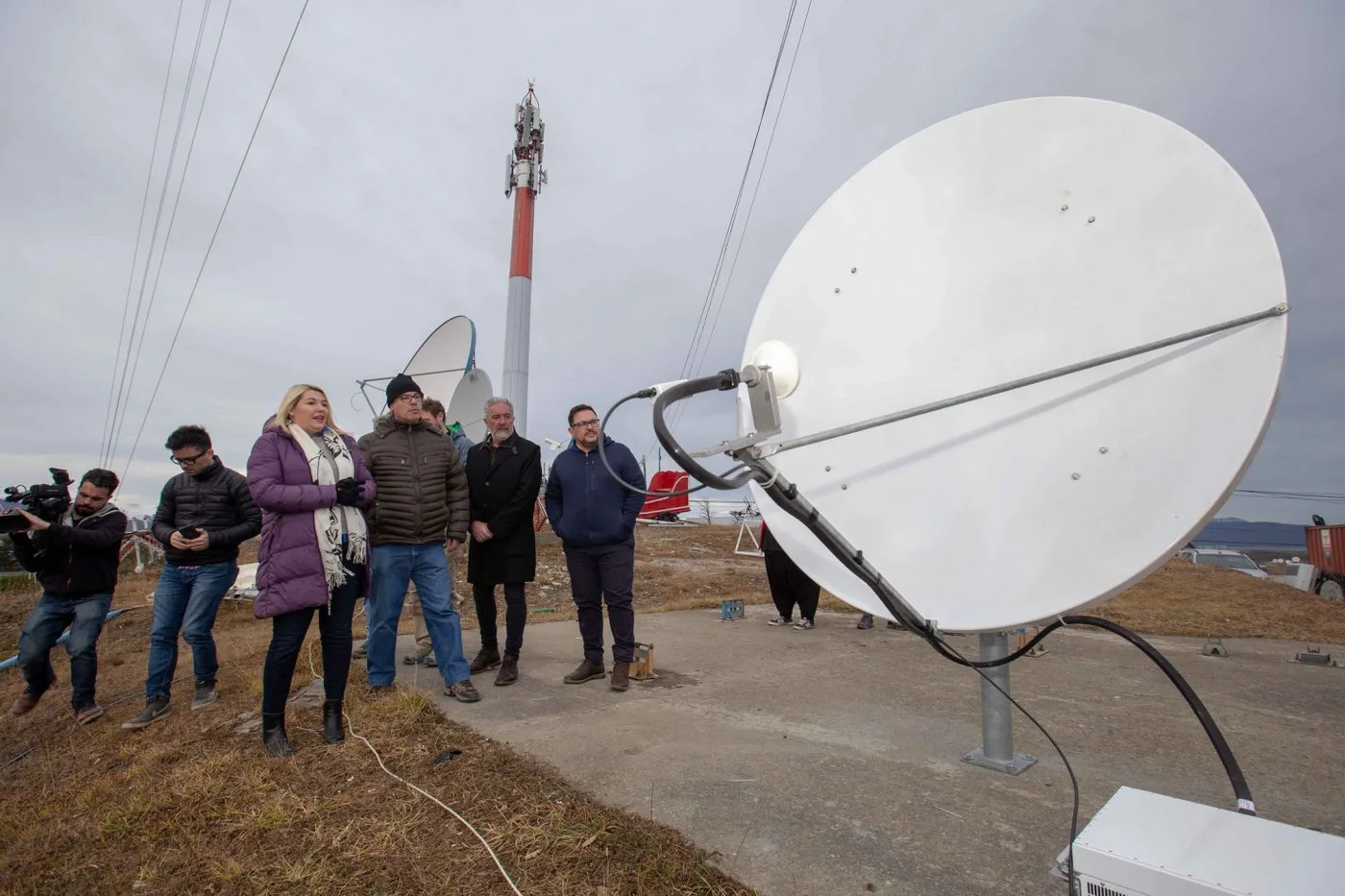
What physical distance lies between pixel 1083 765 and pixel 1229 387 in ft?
5.34

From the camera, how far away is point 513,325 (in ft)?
75.0

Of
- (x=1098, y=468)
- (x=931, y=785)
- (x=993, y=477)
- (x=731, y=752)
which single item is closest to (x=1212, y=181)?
(x=1098, y=468)

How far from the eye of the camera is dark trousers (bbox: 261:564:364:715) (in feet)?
9.26

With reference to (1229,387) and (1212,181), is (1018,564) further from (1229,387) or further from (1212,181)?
(1212,181)

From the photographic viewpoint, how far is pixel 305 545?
2842 mm

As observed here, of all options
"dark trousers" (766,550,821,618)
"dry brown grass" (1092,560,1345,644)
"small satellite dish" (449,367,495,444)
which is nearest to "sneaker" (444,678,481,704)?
"dark trousers" (766,550,821,618)

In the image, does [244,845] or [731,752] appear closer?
[244,845]

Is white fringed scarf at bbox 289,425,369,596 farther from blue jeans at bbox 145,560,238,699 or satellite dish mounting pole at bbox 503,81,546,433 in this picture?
satellite dish mounting pole at bbox 503,81,546,433

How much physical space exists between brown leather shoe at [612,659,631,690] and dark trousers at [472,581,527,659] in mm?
577

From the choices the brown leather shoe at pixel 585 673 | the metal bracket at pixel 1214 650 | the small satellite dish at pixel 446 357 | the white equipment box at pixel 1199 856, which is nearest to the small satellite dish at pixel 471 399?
the small satellite dish at pixel 446 357

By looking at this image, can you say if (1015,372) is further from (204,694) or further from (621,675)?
(204,694)

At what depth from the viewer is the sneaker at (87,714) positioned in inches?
139

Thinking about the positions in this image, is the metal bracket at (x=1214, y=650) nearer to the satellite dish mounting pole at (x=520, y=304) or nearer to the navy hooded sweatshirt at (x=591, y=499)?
the navy hooded sweatshirt at (x=591, y=499)

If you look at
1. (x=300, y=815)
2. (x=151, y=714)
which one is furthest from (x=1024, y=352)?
(x=151, y=714)
